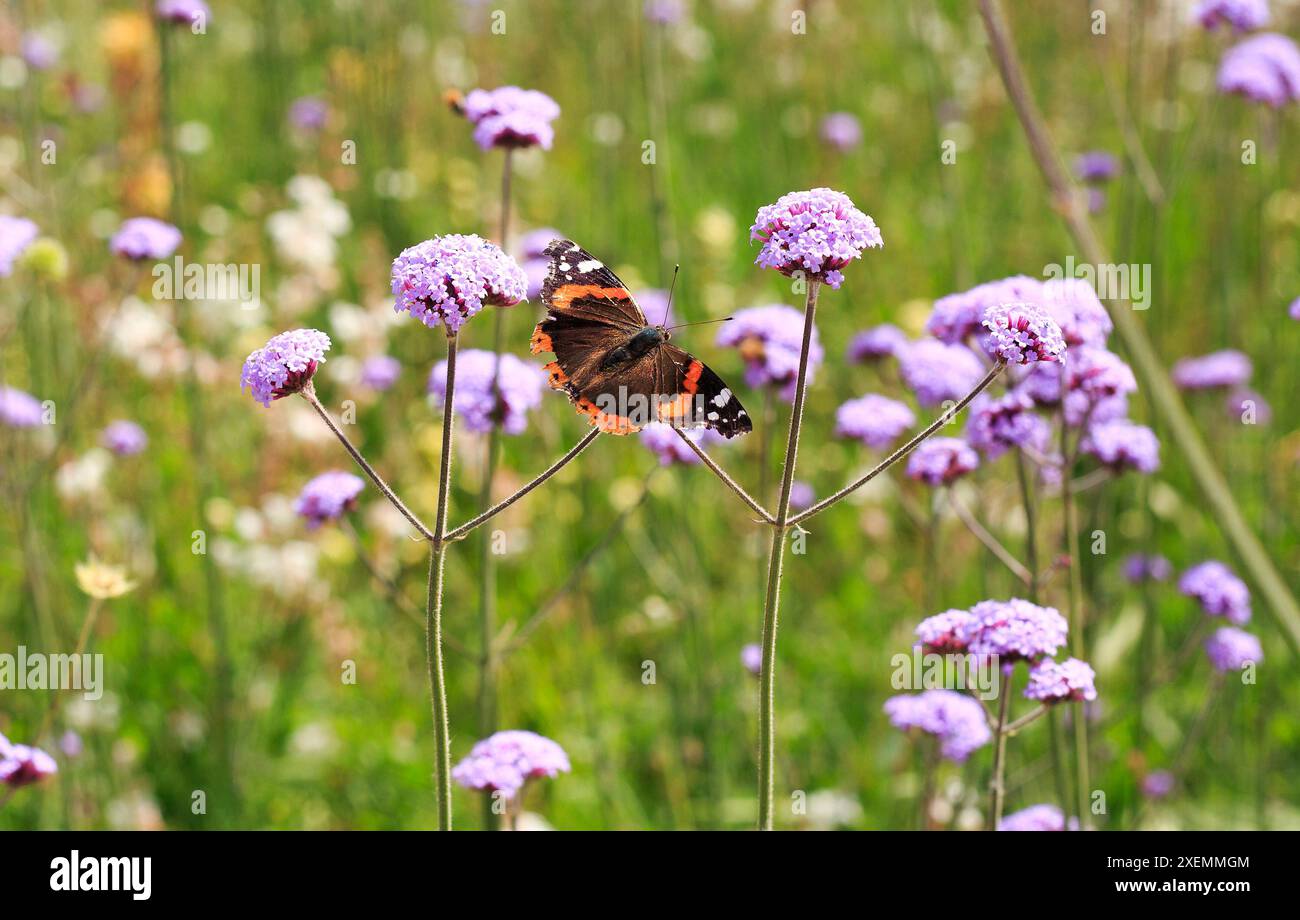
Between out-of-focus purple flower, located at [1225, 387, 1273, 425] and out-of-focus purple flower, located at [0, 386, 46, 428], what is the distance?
4120 mm

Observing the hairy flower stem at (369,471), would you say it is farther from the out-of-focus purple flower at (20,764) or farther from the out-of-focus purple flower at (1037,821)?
the out-of-focus purple flower at (1037,821)

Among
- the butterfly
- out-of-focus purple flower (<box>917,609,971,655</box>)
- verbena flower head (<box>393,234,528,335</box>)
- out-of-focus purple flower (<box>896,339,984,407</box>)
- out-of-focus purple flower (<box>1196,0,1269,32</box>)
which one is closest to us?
verbena flower head (<box>393,234,528,335</box>)

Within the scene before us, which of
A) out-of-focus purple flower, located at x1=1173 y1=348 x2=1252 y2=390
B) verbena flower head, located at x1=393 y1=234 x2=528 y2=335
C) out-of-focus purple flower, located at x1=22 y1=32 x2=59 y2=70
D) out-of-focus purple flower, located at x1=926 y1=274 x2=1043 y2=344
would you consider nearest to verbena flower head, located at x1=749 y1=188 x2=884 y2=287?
verbena flower head, located at x1=393 y1=234 x2=528 y2=335

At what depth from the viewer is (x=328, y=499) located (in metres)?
3.13

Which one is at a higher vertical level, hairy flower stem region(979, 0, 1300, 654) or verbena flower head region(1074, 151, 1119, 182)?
verbena flower head region(1074, 151, 1119, 182)

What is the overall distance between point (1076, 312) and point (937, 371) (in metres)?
0.57

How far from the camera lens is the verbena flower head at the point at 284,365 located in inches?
85.0

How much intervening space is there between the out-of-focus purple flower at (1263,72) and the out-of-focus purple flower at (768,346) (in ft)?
6.93

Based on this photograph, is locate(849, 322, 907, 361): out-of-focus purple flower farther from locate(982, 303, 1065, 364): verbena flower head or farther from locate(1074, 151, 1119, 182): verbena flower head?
locate(1074, 151, 1119, 182): verbena flower head

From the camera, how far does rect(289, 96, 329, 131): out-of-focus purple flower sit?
6.92 meters

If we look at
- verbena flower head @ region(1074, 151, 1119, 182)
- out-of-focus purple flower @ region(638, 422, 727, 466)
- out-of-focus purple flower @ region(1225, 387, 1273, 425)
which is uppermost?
verbena flower head @ region(1074, 151, 1119, 182)

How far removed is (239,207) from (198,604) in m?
2.91

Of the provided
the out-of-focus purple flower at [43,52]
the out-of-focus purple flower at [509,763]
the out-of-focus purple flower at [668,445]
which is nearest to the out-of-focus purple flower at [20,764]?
the out-of-focus purple flower at [509,763]

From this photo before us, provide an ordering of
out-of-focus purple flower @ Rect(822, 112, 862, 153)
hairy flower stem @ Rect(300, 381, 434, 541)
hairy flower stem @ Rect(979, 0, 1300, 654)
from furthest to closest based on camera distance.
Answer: out-of-focus purple flower @ Rect(822, 112, 862, 153) < hairy flower stem @ Rect(300, 381, 434, 541) < hairy flower stem @ Rect(979, 0, 1300, 654)
